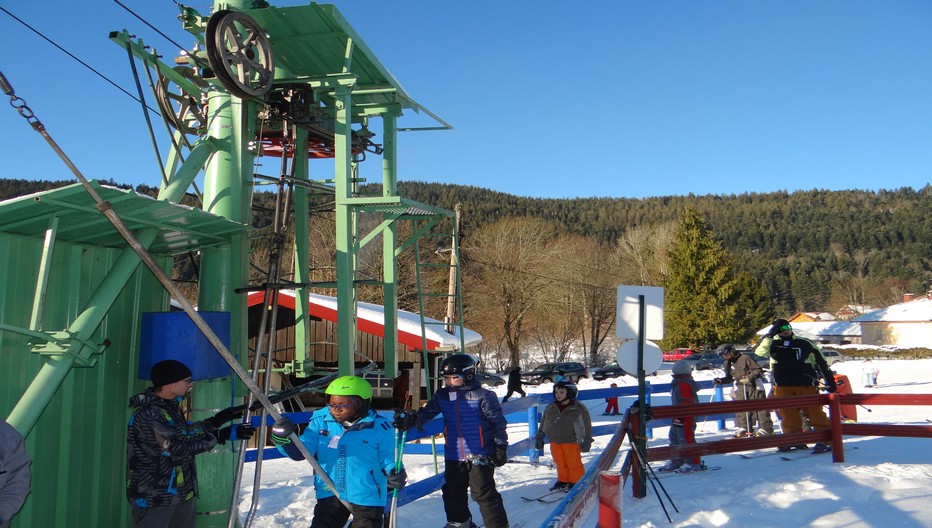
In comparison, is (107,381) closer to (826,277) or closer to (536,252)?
(536,252)

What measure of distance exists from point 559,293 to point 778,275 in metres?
90.5

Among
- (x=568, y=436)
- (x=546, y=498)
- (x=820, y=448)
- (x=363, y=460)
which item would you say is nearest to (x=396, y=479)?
(x=363, y=460)

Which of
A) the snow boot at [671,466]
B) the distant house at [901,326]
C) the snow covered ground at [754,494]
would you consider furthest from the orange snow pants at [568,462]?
the distant house at [901,326]

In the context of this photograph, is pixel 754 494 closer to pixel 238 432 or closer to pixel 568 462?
pixel 568 462

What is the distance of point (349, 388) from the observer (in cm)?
470

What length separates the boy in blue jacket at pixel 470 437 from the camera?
5789 mm

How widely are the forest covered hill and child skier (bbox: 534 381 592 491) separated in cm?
8893

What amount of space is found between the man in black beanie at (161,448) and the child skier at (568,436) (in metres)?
4.22

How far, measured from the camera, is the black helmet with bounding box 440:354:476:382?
5824 millimetres

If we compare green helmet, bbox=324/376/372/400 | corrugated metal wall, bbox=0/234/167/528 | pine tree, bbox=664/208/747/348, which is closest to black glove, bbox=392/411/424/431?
green helmet, bbox=324/376/372/400

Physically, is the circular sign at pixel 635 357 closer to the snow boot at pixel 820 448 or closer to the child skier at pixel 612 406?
the snow boot at pixel 820 448

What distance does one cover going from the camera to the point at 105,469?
5.66 m

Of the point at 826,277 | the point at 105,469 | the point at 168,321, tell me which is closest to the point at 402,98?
the point at 168,321

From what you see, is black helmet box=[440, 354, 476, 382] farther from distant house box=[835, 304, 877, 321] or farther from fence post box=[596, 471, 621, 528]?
distant house box=[835, 304, 877, 321]
